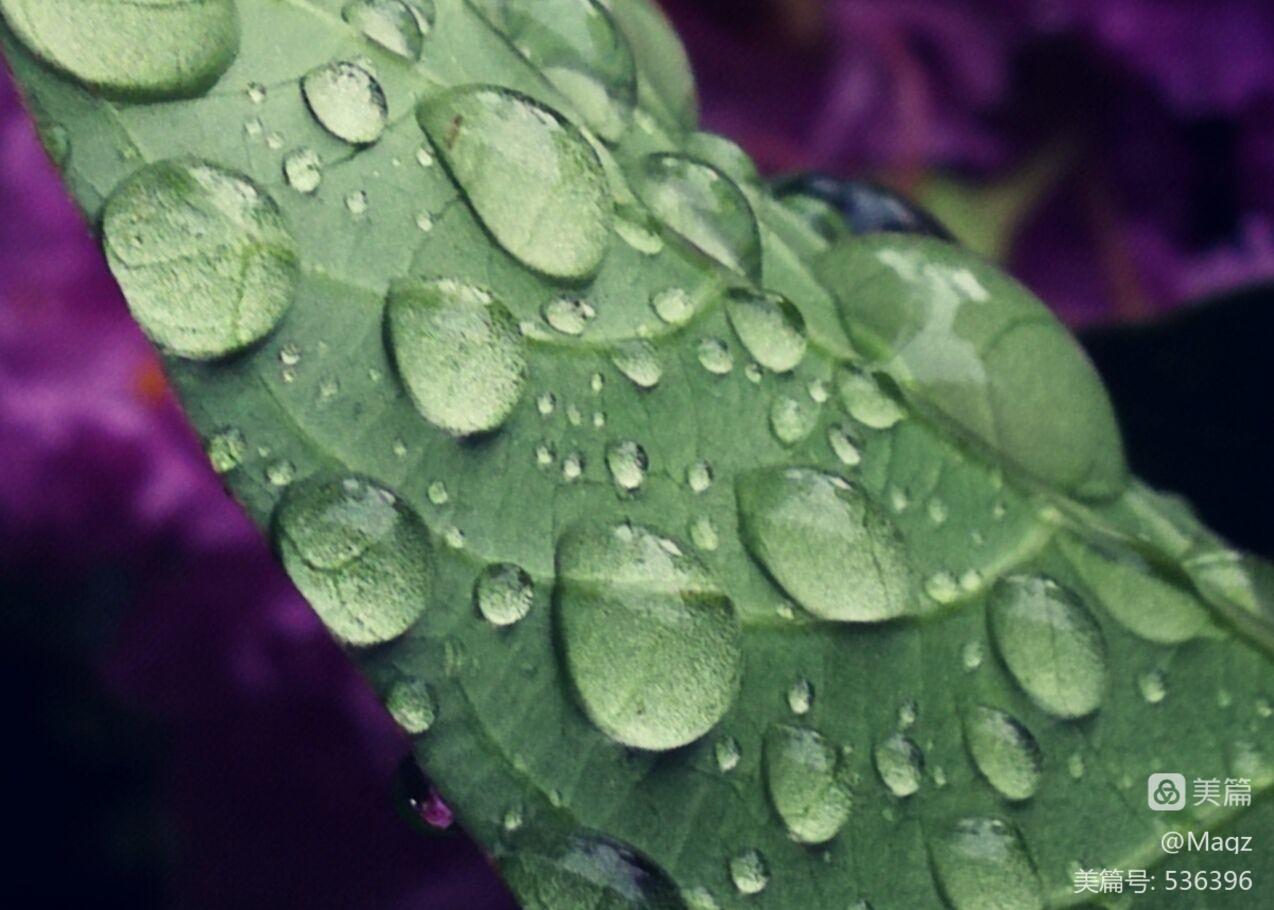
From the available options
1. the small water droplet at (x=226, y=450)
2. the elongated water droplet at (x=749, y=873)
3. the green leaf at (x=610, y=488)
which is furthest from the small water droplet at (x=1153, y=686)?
the small water droplet at (x=226, y=450)

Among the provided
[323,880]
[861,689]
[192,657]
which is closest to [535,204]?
[861,689]

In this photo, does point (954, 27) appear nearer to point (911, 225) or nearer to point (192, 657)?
point (911, 225)

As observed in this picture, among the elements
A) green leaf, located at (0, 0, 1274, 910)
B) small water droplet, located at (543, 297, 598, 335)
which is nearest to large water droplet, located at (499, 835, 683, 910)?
green leaf, located at (0, 0, 1274, 910)

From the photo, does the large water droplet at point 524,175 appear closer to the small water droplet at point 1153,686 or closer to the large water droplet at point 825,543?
the large water droplet at point 825,543

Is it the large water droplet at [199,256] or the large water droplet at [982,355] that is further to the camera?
the large water droplet at [982,355]

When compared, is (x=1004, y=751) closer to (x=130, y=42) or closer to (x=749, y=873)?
(x=749, y=873)
